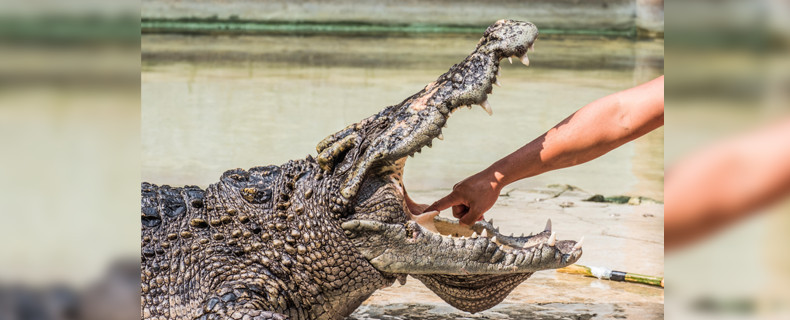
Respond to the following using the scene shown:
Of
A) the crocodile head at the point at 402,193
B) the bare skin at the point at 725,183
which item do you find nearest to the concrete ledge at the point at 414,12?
the crocodile head at the point at 402,193

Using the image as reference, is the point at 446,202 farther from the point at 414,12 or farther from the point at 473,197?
the point at 414,12

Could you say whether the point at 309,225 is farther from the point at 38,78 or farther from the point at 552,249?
the point at 38,78

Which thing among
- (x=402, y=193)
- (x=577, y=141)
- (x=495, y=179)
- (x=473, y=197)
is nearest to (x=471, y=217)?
(x=473, y=197)

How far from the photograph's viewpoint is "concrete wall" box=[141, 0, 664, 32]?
18625 millimetres

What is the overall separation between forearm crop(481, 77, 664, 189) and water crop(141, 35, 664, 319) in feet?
2.79

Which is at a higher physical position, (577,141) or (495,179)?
(577,141)

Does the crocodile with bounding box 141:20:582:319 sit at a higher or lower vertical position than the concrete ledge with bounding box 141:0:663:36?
lower

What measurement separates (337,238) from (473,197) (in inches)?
26.3

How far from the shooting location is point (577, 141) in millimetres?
3500

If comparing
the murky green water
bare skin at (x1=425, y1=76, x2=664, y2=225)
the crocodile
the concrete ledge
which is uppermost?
the concrete ledge

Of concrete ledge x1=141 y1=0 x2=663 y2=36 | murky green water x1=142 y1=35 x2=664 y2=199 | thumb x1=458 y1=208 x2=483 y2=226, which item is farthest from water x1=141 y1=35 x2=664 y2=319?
concrete ledge x1=141 y1=0 x2=663 y2=36

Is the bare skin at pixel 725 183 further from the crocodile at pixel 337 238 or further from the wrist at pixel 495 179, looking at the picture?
the wrist at pixel 495 179

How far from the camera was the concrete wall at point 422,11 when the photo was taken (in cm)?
1862

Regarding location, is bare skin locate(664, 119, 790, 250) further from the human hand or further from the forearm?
the human hand
